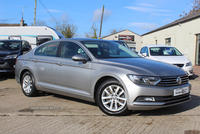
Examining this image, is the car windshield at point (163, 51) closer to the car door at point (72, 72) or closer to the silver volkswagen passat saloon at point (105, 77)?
the silver volkswagen passat saloon at point (105, 77)

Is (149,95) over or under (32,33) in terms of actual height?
under

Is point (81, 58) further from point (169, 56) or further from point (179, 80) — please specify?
point (169, 56)

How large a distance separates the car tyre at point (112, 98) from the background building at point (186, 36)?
1356cm

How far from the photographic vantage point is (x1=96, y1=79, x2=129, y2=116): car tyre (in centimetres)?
408

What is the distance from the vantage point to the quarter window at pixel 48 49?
549cm

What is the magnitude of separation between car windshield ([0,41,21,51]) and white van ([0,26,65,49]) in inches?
224

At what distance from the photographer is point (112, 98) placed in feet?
13.7

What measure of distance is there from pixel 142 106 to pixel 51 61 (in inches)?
99.6

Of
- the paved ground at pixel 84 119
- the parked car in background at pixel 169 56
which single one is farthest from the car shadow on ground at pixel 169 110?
the parked car in background at pixel 169 56

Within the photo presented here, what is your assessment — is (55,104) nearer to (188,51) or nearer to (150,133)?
(150,133)

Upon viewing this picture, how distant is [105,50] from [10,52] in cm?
620

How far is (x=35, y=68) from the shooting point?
18.7 ft

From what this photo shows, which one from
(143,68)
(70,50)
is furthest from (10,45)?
(143,68)

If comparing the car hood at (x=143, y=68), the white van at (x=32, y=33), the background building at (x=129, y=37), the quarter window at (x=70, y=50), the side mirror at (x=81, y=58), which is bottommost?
the car hood at (x=143, y=68)
